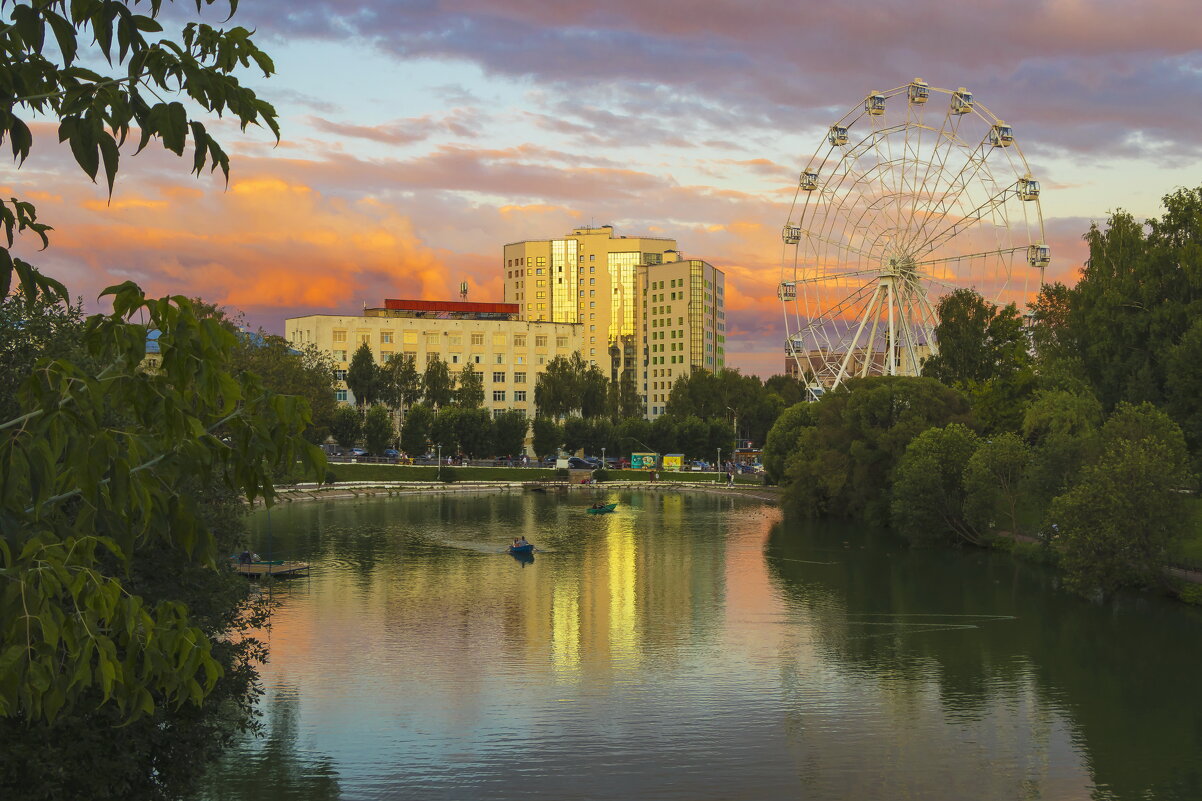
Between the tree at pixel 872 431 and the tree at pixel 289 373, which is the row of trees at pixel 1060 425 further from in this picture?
the tree at pixel 289 373

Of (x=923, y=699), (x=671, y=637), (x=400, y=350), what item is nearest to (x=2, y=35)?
(x=923, y=699)

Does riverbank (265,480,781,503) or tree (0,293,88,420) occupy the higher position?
tree (0,293,88,420)

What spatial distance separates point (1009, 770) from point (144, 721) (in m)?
20.0

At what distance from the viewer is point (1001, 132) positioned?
8194 centimetres

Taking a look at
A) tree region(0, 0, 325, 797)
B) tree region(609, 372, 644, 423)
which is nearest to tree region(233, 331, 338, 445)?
tree region(609, 372, 644, 423)

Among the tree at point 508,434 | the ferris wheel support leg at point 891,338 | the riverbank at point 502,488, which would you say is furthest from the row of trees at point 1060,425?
the tree at point 508,434

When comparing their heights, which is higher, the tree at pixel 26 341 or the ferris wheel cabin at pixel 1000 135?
the ferris wheel cabin at pixel 1000 135

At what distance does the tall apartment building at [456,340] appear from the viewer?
509 ft

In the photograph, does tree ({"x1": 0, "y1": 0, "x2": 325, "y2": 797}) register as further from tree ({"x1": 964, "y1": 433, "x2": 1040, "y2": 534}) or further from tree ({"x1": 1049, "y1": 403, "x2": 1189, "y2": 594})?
tree ({"x1": 964, "y1": 433, "x2": 1040, "y2": 534})

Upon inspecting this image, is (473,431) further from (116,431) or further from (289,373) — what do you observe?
(116,431)

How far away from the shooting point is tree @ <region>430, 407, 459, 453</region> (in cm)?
13038

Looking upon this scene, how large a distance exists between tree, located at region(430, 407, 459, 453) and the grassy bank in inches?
191

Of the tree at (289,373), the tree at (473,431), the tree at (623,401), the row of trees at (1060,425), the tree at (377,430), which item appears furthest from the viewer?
the tree at (623,401)

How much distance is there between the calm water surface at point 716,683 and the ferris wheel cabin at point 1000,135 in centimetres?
3497
